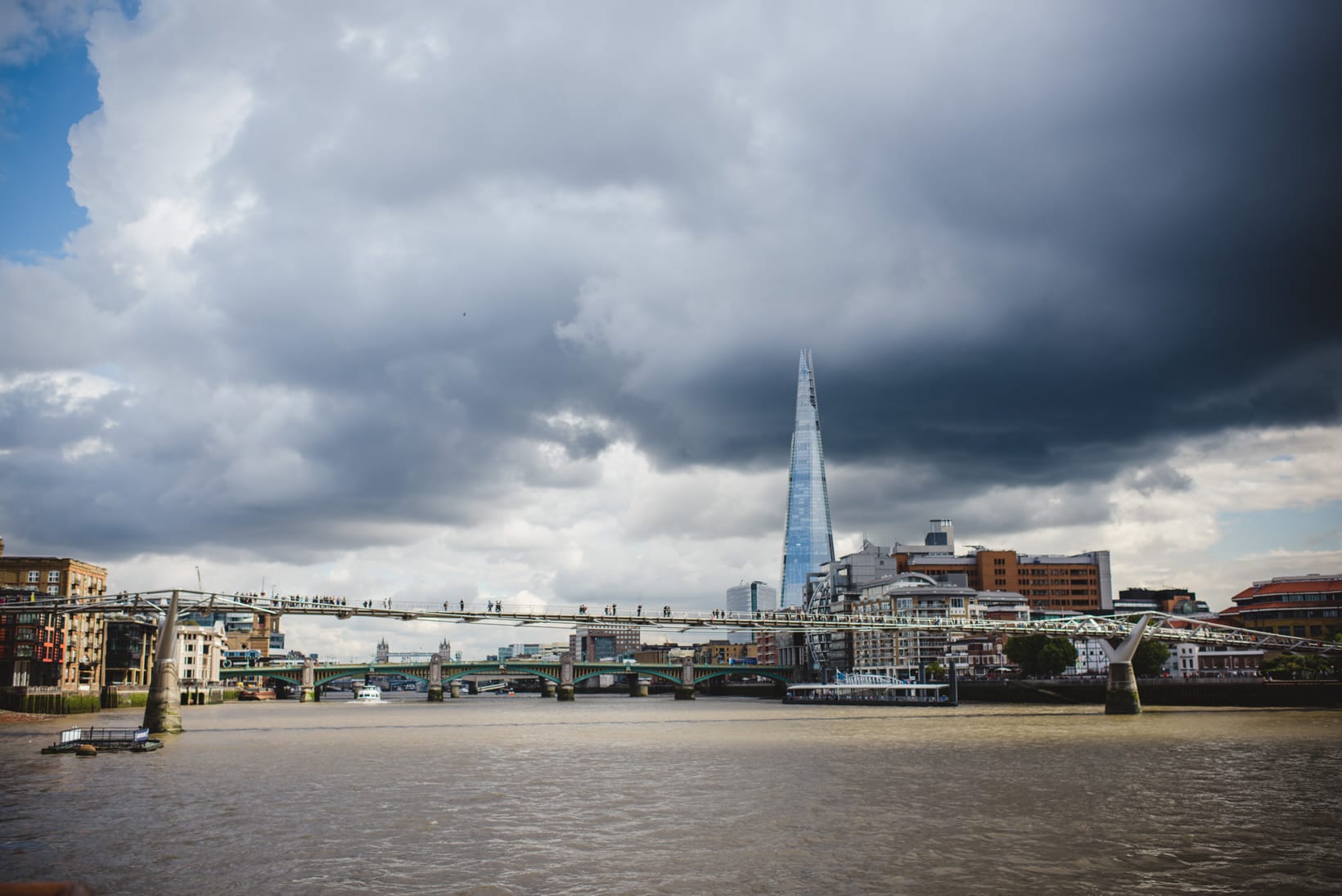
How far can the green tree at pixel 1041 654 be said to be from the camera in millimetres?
177250

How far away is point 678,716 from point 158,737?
6526cm

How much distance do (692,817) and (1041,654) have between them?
14981 cm

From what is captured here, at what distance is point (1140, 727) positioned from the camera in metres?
95.3

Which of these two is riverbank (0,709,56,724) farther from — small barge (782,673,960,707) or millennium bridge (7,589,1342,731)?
small barge (782,673,960,707)

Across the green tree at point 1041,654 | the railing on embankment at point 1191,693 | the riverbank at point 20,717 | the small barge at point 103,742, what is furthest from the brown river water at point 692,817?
the green tree at point 1041,654

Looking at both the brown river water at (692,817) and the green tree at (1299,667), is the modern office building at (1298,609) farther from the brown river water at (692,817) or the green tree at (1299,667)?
the brown river water at (692,817)

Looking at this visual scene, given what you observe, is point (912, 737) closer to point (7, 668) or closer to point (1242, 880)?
point (1242, 880)

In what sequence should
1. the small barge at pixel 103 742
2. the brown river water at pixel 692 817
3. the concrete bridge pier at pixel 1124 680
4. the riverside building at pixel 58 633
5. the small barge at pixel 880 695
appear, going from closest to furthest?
the brown river water at pixel 692 817, the small barge at pixel 103 742, the concrete bridge pier at pixel 1124 680, the riverside building at pixel 58 633, the small barge at pixel 880 695

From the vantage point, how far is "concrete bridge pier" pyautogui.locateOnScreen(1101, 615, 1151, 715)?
11956 centimetres

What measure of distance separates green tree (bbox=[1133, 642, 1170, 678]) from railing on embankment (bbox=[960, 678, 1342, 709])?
9489 mm

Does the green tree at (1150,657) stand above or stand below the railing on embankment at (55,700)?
above

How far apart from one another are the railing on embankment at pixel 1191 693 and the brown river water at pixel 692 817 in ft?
189

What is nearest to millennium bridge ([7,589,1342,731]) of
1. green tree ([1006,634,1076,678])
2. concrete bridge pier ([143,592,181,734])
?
concrete bridge pier ([143,592,181,734])

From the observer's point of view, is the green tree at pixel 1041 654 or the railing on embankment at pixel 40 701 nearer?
the railing on embankment at pixel 40 701
